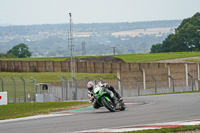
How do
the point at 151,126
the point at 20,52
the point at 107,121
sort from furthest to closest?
1. the point at 20,52
2. the point at 107,121
3. the point at 151,126

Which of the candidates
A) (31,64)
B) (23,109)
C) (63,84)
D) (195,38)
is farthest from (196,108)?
(195,38)

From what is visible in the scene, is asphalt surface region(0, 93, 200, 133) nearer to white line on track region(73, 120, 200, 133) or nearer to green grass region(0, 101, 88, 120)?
white line on track region(73, 120, 200, 133)

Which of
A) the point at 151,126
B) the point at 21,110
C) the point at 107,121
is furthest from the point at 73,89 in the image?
the point at 151,126

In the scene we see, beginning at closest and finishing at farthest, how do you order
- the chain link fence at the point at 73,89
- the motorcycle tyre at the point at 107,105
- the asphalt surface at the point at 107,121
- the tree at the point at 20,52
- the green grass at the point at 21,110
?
the asphalt surface at the point at 107,121 → the motorcycle tyre at the point at 107,105 → the green grass at the point at 21,110 → the chain link fence at the point at 73,89 → the tree at the point at 20,52

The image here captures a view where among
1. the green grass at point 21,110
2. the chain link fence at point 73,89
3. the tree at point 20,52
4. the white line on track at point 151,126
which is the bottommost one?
the tree at point 20,52

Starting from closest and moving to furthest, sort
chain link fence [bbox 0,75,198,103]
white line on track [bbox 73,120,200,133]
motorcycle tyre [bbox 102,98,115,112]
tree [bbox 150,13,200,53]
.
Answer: white line on track [bbox 73,120,200,133] < motorcycle tyre [bbox 102,98,115,112] < chain link fence [bbox 0,75,198,103] < tree [bbox 150,13,200,53]

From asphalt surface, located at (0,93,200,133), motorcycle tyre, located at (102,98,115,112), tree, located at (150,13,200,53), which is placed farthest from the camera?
tree, located at (150,13,200,53)

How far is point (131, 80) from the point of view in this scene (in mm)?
41375

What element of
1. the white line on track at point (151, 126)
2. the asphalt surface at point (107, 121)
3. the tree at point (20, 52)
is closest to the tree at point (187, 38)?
the tree at point (20, 52)

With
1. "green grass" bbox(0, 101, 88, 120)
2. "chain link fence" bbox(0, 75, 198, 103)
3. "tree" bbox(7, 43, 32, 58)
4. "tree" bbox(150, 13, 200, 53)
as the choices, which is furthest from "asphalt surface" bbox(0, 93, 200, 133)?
"tree" bbox(7, 43, 32, 58)

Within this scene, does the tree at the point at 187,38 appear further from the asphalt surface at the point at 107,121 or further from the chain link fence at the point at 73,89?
the asphalt surface at the point at 107,121

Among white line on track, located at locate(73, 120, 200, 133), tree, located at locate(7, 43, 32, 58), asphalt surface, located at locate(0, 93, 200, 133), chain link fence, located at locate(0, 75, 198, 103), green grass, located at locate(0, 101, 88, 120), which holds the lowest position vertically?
tree, located at locate(7, 43, 32, 58)

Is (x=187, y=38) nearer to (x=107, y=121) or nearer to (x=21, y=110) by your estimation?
(x=21, y=110)

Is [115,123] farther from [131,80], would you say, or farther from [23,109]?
[131,80]
